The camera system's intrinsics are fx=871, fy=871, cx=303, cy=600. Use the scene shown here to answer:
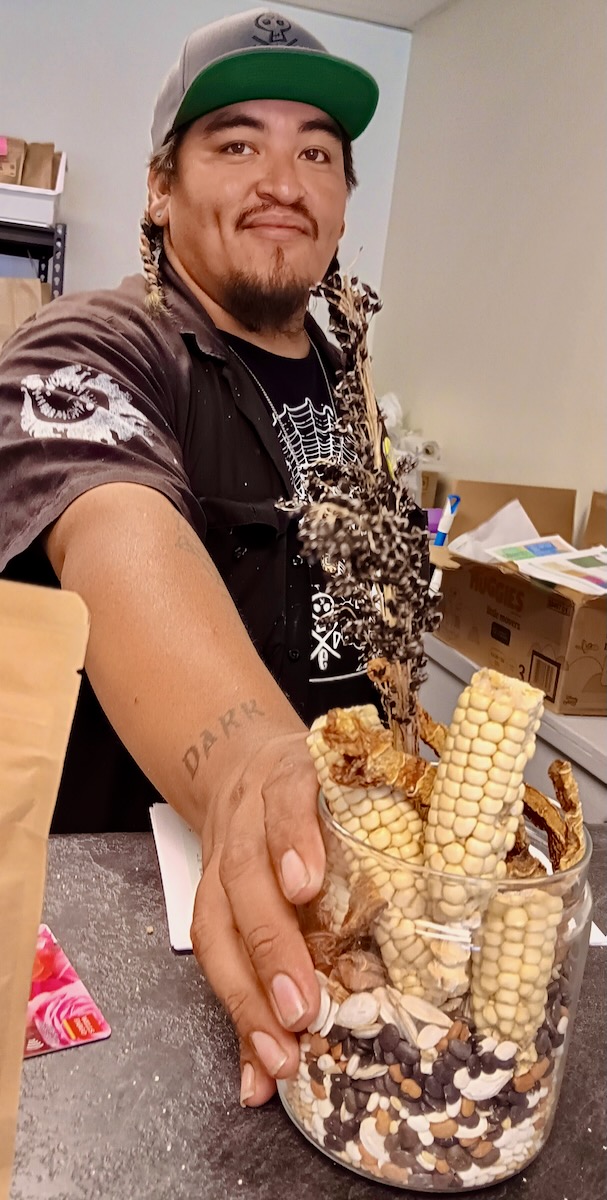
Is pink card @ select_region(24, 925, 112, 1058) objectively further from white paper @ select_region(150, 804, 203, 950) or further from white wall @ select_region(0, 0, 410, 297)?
white wall @ select_region(0, 0, 410, 297)

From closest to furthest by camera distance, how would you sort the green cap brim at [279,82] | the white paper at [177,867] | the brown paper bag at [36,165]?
the white paper at [177,867], the green cap brim at [279,82], the brown paper bag at [36,165]

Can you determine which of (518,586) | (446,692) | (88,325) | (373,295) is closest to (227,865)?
(373,295)

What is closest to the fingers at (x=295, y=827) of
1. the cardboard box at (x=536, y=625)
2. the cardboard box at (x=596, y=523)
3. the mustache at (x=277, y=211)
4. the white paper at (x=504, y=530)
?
the mustache at (x=277, y=211)

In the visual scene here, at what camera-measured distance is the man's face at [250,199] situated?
50.4 inches

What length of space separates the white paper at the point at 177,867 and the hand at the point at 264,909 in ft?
0.27

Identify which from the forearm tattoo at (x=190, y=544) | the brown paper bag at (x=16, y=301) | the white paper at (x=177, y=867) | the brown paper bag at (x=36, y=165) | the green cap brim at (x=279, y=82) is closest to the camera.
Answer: the white paper at (x=177, y=867)

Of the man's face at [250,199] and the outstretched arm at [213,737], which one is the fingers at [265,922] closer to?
the outstretched arm at [213,737]

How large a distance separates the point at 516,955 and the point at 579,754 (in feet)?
4.08

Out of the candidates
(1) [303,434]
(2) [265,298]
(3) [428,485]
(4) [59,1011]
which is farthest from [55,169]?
(4) [59,1011]

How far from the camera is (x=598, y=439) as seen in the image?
1.96m

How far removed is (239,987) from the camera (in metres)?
0.44

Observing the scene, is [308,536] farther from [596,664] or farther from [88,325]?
[596,664]

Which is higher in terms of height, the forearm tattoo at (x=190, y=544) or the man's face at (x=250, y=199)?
the man's face at (x=250, y=199)

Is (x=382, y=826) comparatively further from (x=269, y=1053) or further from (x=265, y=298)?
(x=265, y=298)
